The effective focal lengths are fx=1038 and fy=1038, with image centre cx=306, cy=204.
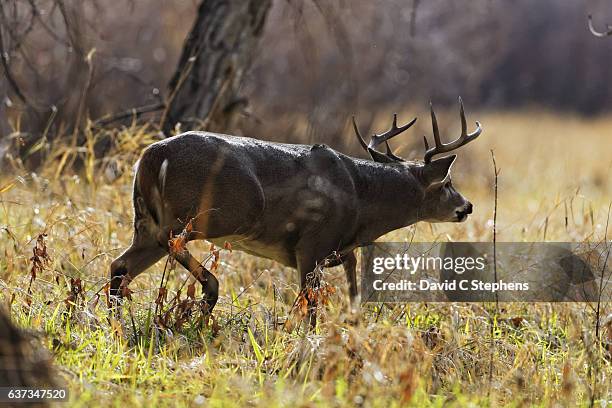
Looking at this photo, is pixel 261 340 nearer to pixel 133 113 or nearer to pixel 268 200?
pixel 268 200

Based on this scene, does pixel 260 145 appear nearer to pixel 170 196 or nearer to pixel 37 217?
pixel 170 196

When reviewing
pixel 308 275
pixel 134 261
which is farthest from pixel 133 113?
pixel 308 275

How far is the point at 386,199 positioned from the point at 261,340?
1374 mm

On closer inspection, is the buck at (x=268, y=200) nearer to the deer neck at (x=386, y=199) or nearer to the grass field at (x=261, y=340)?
the deer neck at (x=386, y=199)

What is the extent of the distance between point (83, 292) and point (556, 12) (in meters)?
35.5

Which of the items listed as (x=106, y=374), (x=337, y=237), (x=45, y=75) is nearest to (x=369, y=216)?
(x=337, y=237)

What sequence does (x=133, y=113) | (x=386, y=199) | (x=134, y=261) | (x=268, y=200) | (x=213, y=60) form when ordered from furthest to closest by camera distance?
(x=213, y=60) → (x=133, y=113) → (x=386, y=199) → (x=134, y=261) → (x=268, y=200)

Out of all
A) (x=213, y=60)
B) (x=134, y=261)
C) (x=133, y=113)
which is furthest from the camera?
(x=213, y=60)

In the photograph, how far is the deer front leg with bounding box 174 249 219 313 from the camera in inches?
222

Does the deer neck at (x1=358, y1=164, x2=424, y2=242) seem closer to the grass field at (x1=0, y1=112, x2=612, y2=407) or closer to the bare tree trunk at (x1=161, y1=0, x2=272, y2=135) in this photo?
the grass field at (x1=0, y1=112, x2=612, y2=407)

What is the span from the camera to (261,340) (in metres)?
5.50

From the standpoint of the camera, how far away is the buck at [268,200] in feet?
18.3

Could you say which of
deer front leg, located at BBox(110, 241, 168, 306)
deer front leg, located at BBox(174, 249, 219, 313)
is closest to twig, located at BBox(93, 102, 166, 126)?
deer front leg, located at BBox(110, 241, 168, 306)

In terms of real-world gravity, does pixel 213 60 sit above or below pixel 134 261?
above
